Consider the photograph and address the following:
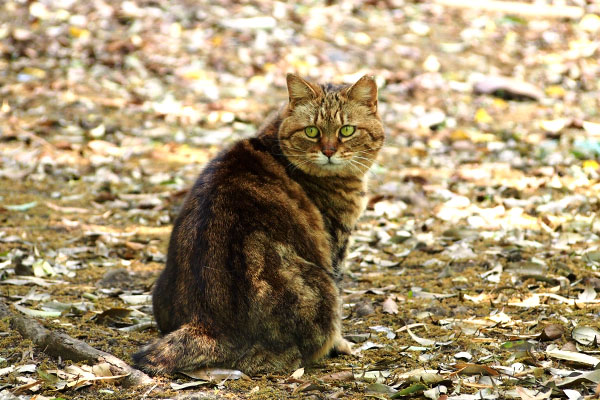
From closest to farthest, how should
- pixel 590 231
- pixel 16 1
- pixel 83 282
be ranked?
pixel 83 282, pixel 590 231, pixel 16 1

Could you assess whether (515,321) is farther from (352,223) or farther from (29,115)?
(29,115)

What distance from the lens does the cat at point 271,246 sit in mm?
3586

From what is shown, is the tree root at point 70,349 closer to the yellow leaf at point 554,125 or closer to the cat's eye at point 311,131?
the cat's eye at point 311,131

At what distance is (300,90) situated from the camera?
14.3 feet

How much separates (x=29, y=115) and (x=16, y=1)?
3.14 metres

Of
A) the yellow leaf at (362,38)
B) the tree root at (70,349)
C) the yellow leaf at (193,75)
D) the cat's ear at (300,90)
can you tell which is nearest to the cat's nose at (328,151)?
the cat's ear at (300,90)

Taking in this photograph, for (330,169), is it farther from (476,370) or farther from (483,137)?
(483,137)

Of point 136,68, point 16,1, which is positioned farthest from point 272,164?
point 16,1

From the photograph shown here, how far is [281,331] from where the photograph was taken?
3.66 m

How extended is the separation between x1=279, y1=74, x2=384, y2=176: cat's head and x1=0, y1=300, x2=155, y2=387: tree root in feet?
5.00

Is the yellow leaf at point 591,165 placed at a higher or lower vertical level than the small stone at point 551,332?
lower

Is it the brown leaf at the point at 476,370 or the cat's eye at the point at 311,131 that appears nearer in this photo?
the brown leaf at the point at 476,370

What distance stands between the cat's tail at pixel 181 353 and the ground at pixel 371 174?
0.30 feet

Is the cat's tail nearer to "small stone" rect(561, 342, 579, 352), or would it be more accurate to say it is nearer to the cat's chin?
the cat's chin
